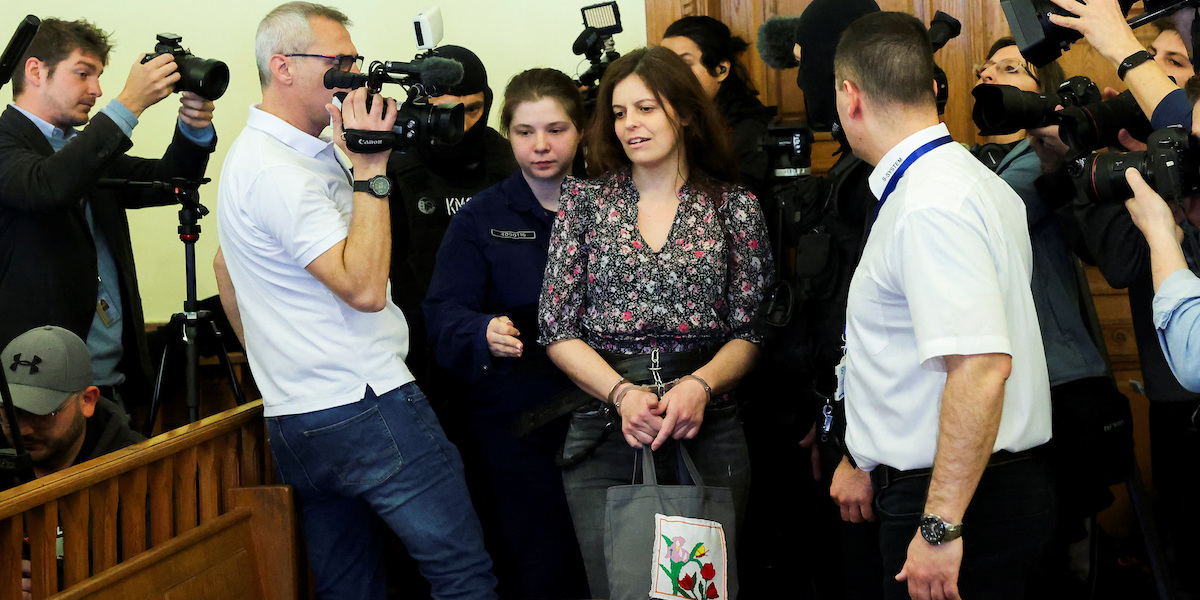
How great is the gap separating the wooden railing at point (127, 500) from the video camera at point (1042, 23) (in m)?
1.71

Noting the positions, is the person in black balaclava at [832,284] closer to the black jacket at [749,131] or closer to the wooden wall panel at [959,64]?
the black jacket at [749,131]

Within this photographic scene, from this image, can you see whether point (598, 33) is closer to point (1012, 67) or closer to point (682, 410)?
point (1012, 67)

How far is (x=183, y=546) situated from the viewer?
1884 mm

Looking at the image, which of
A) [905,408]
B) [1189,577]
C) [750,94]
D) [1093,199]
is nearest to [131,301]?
[750,94]

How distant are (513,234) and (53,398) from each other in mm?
1004

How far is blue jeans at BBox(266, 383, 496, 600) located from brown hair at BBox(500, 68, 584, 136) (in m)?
0.75

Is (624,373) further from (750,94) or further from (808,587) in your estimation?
(750,94)

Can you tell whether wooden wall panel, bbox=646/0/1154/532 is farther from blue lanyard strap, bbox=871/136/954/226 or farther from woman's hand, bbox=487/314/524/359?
blue lanyard strap, bbox=871/136/954/226

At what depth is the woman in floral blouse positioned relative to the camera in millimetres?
1971

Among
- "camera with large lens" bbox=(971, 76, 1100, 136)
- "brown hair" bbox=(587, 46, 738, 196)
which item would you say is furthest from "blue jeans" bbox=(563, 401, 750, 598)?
"camera with large lens" bbox=(971, 76, 1100, 136)

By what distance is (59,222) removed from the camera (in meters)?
2.54

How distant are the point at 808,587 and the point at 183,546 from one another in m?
Answer: 1.53

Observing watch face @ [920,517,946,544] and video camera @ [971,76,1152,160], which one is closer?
watch face @ [920,517,946,544]

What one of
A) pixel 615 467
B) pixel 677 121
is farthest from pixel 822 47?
pixel 615 467
